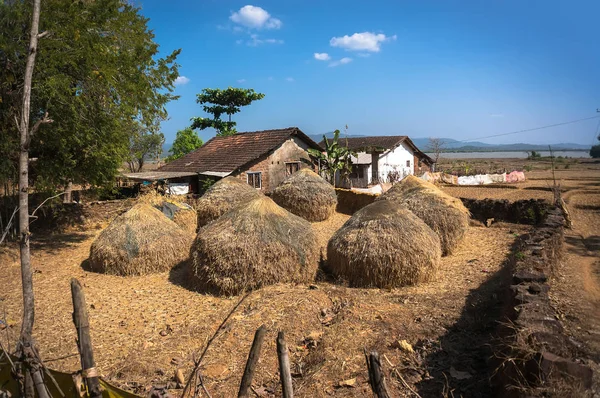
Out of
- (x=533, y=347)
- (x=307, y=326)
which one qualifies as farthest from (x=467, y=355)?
(x=307, y=326)

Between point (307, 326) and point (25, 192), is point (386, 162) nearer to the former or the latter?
point (307, 326)

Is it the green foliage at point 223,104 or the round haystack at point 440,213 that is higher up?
the green foliage at point 223,104

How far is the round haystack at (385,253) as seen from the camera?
28.8 feet

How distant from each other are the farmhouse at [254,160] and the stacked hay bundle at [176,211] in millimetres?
5671

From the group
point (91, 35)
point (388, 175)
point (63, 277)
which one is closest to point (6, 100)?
point (91, 35)

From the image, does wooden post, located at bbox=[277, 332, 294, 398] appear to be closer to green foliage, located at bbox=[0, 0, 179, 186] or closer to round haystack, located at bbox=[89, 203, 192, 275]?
round haystack, located at bbox=[89, 203, 192, 275]

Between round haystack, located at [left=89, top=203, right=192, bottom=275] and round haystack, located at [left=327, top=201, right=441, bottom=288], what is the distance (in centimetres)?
442

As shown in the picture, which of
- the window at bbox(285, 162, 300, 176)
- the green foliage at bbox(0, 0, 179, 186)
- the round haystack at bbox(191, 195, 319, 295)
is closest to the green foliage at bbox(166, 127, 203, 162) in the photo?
the window at bbox(285, 162, 300, 176)

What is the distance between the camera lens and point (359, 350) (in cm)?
611

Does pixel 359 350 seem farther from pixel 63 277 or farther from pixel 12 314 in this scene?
pixel 63 277

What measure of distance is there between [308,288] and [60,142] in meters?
8.17

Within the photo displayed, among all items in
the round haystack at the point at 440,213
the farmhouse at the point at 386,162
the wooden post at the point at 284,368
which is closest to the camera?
the wooden post at the point at 284,368

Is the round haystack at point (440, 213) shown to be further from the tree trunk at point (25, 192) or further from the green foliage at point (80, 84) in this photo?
the tree trunk at point (25, 192)

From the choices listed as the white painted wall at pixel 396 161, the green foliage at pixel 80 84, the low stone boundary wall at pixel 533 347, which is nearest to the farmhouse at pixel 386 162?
the white painted wall at pixel 396 161
